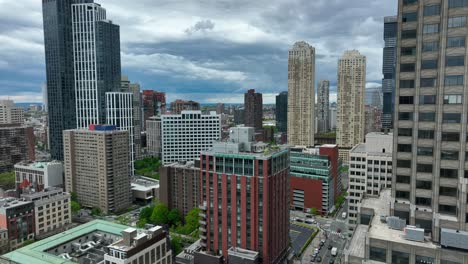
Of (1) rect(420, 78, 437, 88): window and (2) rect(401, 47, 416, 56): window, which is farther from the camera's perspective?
(2) rect(401, 47, 416, 56): window

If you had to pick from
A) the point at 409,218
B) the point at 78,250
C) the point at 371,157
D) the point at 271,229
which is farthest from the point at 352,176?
the point at 78,250

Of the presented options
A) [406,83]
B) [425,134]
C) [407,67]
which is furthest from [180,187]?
[407,67]

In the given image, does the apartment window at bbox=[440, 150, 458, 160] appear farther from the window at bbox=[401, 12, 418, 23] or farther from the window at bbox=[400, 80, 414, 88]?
the window at bbox=[401, 12, 418, 23]

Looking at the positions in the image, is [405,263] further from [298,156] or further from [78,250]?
[298,156]

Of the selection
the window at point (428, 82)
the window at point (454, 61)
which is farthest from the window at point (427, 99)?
the window at point (454, 61)

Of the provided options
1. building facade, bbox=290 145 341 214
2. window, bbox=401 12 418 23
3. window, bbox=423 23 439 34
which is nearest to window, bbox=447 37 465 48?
window, bbox=423 23 439 34

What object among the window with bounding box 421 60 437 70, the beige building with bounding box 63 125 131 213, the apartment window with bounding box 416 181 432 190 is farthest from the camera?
the beige building with bounding box 63 125 131 213

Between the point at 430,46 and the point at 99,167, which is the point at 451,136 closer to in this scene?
the point at 430,46
